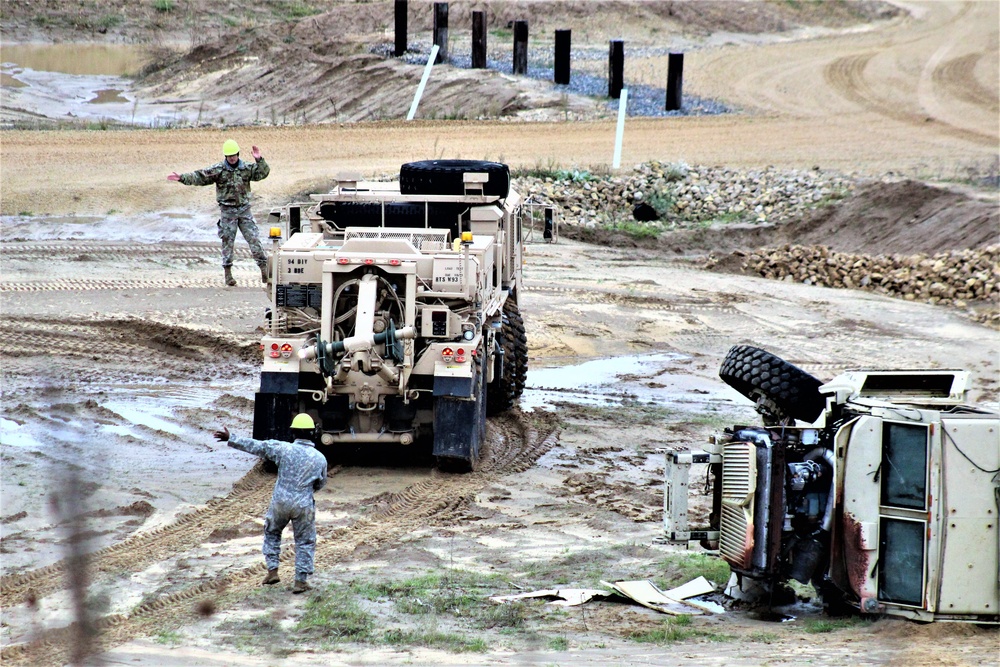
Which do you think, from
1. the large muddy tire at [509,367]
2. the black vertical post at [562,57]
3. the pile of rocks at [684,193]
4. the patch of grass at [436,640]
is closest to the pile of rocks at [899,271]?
the pile of rocks at [684,193]

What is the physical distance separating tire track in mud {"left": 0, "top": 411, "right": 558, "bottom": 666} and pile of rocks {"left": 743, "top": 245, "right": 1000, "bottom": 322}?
8.75 metres

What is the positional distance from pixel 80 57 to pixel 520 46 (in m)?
17.2

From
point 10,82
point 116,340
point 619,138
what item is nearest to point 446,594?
point 116,340

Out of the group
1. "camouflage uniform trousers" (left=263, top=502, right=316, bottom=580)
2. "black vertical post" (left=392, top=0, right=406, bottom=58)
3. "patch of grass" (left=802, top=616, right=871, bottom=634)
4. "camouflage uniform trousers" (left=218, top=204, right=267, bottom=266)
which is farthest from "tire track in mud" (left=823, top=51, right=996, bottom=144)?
"camouflage uniform trousers" (left=263, top=502, right=316, bottom=580)

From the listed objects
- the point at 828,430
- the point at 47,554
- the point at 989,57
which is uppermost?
the point at 989,57

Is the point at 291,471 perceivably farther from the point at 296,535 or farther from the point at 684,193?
the point at 684,193

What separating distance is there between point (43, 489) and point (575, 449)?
5.12 metres

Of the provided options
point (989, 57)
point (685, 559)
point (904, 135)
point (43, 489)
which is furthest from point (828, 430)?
point (989, 57)

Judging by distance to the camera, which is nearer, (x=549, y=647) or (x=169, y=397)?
(x=549, y=647)

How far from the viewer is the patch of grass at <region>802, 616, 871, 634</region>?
27.2ft

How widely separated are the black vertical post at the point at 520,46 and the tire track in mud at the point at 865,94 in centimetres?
800

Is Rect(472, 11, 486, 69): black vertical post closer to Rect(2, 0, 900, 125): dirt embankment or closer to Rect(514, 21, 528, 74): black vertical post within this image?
Rect(2, 0, 900, 125): dirt embankment

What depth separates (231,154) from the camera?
17.9m

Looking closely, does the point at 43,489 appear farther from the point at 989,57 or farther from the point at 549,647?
the point at 989,57
